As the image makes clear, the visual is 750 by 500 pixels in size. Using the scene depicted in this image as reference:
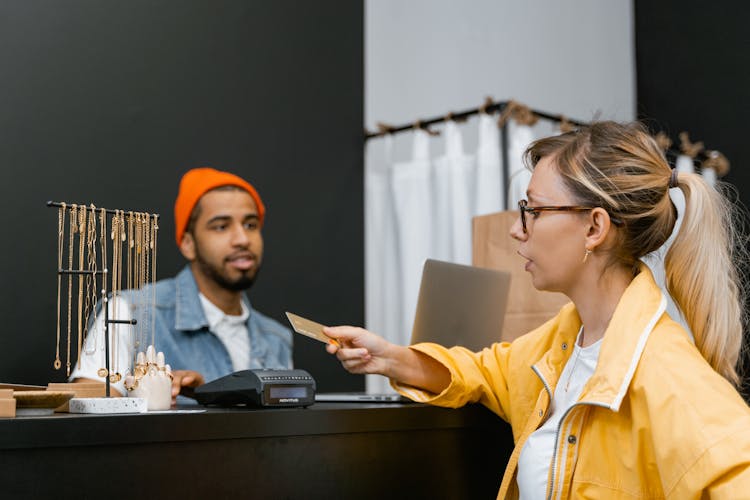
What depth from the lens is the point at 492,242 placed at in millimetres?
2457

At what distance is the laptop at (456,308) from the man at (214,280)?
875 mm

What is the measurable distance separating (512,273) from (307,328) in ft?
3.24

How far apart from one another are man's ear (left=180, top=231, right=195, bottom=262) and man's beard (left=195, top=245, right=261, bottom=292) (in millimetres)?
16

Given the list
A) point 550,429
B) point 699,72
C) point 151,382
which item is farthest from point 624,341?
point 699,72

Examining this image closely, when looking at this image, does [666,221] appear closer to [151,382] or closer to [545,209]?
[545,209]

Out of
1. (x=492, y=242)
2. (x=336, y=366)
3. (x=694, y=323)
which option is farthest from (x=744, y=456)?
(x=336, y=366)

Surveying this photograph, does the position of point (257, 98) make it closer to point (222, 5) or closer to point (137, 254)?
point (222, 5)

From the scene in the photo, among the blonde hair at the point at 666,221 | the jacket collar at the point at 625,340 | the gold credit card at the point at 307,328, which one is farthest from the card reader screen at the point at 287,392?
the blonde hair at the point at 666,221

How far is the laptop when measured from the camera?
1.87 metres

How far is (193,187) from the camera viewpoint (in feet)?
9.08

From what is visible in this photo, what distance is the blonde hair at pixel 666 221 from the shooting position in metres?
1.49

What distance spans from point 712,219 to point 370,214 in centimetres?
222

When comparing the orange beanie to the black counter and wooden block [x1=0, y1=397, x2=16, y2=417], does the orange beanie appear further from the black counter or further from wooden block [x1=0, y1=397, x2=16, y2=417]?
wooden block [x1=0, y1=397, x2=16, y2=417]

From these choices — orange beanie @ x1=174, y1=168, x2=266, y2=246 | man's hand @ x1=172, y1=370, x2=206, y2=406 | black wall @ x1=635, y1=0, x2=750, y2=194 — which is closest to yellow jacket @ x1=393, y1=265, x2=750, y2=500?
man's hand @ x1=172, y1=370, x2=206, y2=406
